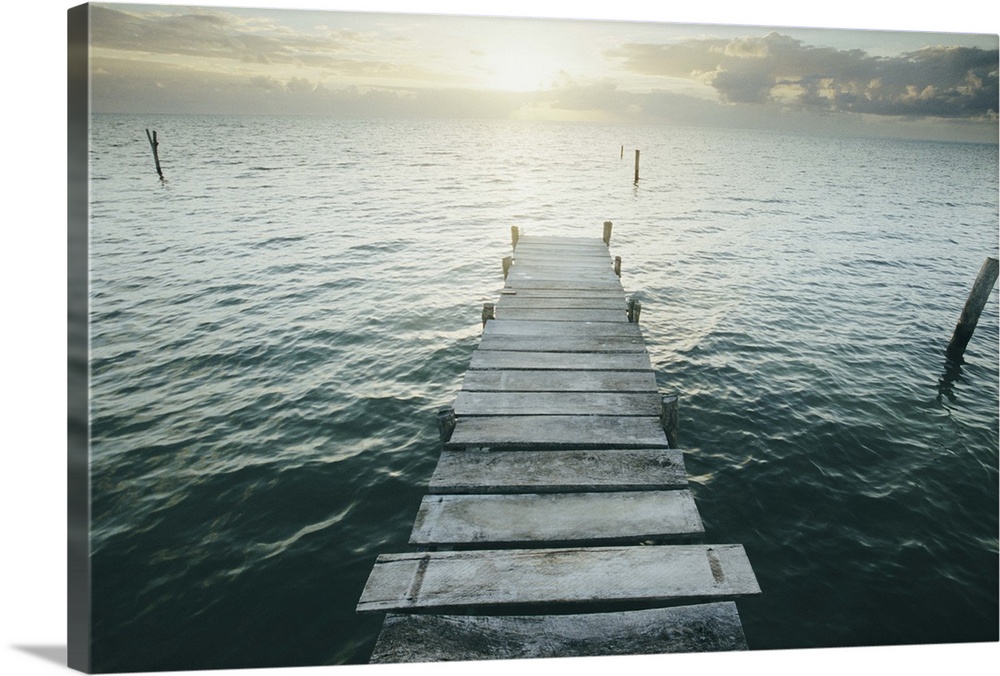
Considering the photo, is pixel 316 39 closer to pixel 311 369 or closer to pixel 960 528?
pixel 311 369

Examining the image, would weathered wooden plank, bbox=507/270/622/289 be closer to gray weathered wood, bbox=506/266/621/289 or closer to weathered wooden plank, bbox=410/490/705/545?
gray weathered wood, bbox=506/266/621/289

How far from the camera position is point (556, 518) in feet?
11.9

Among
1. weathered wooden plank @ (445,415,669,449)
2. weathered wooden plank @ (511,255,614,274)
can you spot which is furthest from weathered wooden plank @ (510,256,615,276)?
weathered wooden plank @ (445,415,669,449)

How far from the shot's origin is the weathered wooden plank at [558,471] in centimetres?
388

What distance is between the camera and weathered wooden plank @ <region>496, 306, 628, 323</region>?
7293 mm

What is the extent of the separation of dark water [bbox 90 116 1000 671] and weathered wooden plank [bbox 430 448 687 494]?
1567 mm

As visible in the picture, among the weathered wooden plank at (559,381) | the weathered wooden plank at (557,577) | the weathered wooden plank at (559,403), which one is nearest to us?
the weathered wooden plank at (557,577)

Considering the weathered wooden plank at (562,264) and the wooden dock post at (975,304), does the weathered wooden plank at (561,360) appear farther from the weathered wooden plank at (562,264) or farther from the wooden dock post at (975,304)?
the wooden dock post at (975,304)

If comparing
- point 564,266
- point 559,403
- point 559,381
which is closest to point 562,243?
point 564,266

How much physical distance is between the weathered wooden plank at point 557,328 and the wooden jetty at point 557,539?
0.99 metres

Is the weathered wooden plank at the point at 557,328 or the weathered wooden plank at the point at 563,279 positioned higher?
the weathered wooden plank at the point at 563,279

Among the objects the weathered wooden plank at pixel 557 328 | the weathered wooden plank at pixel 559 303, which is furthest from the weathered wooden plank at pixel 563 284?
the weathered wooden plank at pixel 557 328

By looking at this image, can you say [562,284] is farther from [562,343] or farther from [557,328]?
[562,343]

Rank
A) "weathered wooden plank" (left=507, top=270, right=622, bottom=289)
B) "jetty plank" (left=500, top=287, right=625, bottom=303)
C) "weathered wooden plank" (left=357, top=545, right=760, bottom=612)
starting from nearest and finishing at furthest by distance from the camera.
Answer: "weathered wooden plank" (left=357, top=545, right=760, bottom=612) → "jetty plank" (left=500, top=287, right=625, bottom=303) → "weathered wooden plank" (left=507, top=270, right=622, bottom=289)
